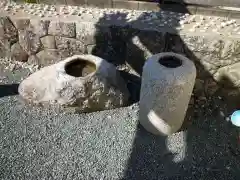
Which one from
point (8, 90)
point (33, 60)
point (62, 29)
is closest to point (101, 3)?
point (62, 29)

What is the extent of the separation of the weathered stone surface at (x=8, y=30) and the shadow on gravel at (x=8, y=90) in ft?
2.28

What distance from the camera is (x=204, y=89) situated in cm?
334

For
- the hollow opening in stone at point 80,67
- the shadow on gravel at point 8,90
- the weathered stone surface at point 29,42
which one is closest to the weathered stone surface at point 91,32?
the hollow opening in stone at point 80,67

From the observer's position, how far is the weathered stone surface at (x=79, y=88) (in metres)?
2.84

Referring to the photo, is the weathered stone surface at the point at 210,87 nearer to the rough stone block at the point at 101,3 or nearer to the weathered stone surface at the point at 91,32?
the weathered stone surface at the point at 91,32

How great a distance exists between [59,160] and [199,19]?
2.44 m

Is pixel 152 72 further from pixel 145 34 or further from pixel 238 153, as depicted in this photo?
pixel 238 153

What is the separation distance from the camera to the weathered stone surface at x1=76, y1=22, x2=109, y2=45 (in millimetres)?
3295

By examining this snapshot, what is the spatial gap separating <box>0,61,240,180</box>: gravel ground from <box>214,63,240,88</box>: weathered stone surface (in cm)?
33

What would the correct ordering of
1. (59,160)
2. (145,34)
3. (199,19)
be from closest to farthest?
(59,160), (145,34), (199,19)

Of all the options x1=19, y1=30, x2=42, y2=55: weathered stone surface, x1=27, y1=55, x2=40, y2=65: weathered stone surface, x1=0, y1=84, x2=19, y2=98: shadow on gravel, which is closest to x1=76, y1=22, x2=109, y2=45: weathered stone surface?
x1=19, y1=30, x2=42, y2=55: weathered stone surface

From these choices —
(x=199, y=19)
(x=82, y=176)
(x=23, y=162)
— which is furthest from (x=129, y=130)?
→ (x=199, y=19)

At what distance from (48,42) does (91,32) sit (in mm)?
664

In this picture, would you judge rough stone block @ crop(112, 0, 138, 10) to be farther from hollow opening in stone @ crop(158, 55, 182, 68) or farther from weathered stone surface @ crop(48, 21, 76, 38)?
hollow opening in stone @ crop(158, 55, 182, 68)
